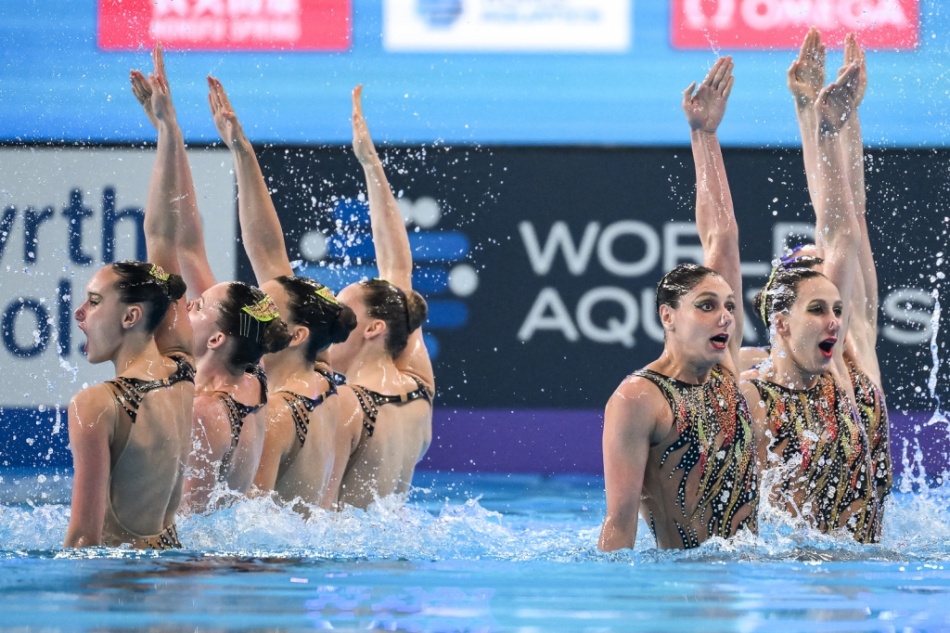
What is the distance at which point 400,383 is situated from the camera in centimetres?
507

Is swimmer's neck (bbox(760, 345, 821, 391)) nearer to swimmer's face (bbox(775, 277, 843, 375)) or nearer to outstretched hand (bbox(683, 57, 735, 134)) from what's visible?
swimmer's face (bbox(775, 277, 843, 375))

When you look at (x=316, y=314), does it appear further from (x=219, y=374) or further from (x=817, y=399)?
(x=817, y=399)

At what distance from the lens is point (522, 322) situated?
804cm

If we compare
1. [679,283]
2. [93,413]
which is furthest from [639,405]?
[93,413]

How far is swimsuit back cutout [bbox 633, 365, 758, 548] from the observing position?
3.76 m

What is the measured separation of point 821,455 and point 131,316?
2.10 m

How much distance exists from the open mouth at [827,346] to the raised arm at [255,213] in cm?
196

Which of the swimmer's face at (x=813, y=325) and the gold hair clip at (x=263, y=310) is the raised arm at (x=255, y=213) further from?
the swimmer's face at (x=813, y=325)

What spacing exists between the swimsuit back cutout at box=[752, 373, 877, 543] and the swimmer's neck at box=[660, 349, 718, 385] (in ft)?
1.65

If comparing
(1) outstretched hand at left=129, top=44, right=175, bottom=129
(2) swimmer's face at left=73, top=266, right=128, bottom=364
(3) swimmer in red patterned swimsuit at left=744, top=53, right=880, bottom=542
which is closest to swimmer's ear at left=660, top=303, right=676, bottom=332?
(3) swimmer in red patterned swimsuit at left=744, top=53, right=880, bottom=542

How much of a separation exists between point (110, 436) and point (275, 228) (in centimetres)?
164

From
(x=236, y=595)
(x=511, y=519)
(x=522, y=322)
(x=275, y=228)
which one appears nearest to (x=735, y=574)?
(x=236, y=595)

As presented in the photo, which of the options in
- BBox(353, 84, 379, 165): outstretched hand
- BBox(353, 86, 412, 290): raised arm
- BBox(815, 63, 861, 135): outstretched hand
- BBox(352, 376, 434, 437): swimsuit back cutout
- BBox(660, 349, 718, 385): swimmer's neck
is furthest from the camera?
BBox(353, 84, 379, 165): outstretched hand

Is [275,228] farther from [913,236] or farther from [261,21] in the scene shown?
[913,236]
